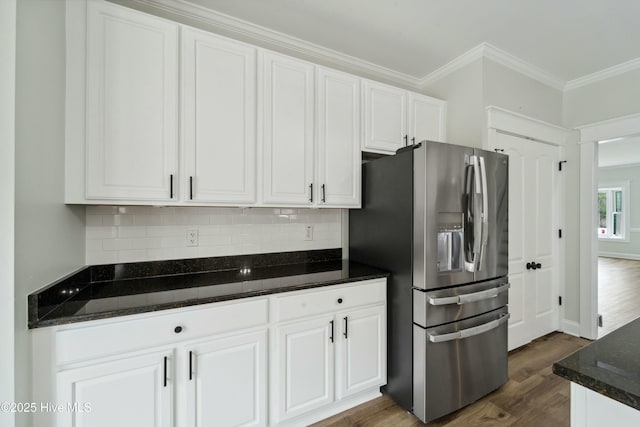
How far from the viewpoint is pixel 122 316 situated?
1238 mm

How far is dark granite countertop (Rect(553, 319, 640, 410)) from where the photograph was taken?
65 cm

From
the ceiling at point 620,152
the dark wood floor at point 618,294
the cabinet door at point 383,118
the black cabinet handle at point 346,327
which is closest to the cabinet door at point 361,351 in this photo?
the black cabinet handle at point 346,327

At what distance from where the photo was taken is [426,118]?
2518 millimetres

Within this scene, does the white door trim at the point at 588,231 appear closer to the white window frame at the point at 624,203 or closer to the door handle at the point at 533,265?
the door handle at the point at 533,265

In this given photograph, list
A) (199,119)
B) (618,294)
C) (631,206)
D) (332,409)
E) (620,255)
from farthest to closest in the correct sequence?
(620,255), (631,206), (618,294), (332,409), (199,119)

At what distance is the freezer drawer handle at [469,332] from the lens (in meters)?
1.74

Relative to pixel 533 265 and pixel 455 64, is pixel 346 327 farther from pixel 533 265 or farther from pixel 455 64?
pixel 455 64

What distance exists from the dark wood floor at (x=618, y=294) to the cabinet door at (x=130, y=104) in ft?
14.5

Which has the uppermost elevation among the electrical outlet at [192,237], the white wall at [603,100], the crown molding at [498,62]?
the crown molding at [498,62]

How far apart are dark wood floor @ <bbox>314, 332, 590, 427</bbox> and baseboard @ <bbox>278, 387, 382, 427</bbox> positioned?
0.09 ft

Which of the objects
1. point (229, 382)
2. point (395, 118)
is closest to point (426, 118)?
point (395, 118)

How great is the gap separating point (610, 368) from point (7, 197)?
1971mm

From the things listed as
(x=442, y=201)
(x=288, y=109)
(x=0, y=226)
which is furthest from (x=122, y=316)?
(x=442, y=201)

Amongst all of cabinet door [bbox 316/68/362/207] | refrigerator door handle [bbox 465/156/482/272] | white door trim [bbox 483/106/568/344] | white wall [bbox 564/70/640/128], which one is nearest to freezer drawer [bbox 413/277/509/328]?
refrigerator door handle [bbox 465/156/482/272]
